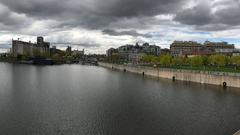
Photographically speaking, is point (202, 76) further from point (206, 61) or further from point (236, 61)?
point (206, 61)

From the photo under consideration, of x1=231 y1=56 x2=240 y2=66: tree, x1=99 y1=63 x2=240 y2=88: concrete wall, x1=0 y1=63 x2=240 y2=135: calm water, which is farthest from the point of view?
x1=231 y1=56 x2=240 y2=66: tree

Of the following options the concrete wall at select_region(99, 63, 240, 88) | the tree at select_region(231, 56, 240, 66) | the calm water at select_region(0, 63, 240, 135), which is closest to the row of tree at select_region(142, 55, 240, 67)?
the tree at select_region(231, 56, 240, 66)

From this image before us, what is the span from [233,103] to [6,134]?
41071mm

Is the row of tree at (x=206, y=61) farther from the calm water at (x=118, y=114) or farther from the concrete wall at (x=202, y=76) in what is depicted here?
the calm water at (x=118, y=114)

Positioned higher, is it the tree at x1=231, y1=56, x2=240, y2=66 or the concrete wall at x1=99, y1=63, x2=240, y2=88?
the tree at x1=231, y1=56, x2=240, y2=66

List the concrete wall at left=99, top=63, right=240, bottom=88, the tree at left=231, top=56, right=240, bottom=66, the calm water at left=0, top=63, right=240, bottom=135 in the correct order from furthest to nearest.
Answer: the tree at left=231, top=56, right=240, bottom=66, the concrete wall at left=99, top=63, right=240, bottom=88, the calm water at left=0, top=63, right=240, bottom=135

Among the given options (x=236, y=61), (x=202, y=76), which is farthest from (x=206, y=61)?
(x=202, y=76)

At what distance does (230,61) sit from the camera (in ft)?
443

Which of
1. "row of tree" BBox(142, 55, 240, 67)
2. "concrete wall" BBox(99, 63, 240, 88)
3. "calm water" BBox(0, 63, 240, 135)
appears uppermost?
"row of tree" BBox(142, 55, 240, 67)

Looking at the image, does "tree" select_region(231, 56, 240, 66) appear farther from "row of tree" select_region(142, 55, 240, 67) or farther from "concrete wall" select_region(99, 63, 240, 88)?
"concrete wall" select_region(99, 63, 240, 88)

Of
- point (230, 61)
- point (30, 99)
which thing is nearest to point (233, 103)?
point (30, 99)

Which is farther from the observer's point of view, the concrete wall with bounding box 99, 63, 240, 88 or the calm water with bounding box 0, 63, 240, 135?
the concrete wall with bounding box 99, 63, 240, 88

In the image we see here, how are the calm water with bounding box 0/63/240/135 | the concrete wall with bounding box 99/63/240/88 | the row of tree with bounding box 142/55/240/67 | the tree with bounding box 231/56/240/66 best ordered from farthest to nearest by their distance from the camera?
the row of tree with bounding box 142/55/240/67, the tree with bounding box 231/56/240/66, the concrete wall with bounding box 99/63/240/88, the calm water with bounding box 0/63/240/135

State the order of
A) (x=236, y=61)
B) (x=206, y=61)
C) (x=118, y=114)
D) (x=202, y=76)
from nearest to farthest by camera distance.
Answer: (x=118, y=114) < (x=202, y=76) < (x=236, y=61) < (x=206, y=61)
